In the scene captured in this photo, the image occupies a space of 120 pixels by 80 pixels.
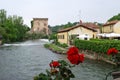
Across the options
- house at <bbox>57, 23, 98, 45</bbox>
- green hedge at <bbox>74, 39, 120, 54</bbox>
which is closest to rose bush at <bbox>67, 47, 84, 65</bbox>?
green hedge at <bbox>74, 39, 120, 54</bbox>

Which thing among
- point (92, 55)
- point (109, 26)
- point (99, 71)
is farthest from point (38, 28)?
point (99, 71)

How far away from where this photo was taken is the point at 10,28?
→ 10912cm

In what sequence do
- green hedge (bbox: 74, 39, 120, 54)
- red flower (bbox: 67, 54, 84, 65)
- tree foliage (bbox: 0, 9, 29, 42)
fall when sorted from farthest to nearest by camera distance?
tree foliage (bbox: 0, 9, 29, 42)
green hedge (bbox: 74, 39, 120, 54)
red flower (bbox: 67, 54, 84, 65)

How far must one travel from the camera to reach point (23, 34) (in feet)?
432

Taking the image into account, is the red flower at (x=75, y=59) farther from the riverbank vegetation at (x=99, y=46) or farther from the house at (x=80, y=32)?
the house at (x=80, y=32)

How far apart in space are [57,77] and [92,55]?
31.8 meters

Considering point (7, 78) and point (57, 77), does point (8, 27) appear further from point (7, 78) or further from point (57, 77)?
point (57, 77)

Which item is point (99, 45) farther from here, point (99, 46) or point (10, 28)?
point (10, 28)

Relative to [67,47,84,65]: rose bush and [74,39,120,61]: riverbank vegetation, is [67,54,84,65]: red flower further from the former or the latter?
[74,39,120,61]: riverbank vegetation

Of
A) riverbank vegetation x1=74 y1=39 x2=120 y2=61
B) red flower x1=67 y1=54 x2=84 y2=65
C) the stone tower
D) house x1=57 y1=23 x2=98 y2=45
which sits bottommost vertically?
riverbank vegetation x1=74 y1=39 x2=120 y2=61

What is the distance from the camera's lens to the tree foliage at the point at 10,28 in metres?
102

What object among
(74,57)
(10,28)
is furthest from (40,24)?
(74,57)

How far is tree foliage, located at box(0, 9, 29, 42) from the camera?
102 metres

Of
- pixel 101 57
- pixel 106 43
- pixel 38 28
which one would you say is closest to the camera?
pixel 106 43
